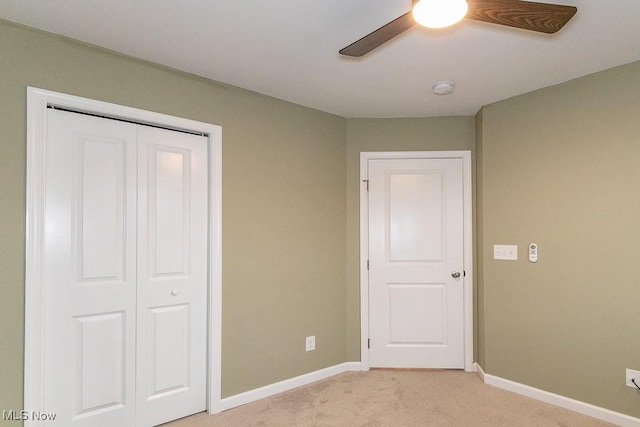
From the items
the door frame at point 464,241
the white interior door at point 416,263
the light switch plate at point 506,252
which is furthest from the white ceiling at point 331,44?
the light switch plate at point 506,252

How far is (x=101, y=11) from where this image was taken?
6.32 ft

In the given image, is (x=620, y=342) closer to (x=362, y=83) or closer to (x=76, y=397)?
(x=362, y=83)

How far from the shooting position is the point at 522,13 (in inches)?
59.1

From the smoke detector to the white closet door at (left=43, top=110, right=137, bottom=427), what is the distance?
2.06 m

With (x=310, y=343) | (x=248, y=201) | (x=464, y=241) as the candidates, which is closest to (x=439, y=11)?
(x=248, y=201)

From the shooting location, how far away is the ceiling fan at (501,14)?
56.5 inches

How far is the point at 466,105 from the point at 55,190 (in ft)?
9.88

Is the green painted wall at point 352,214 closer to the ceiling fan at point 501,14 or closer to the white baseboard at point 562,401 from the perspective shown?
the white baseboard at point 562,401

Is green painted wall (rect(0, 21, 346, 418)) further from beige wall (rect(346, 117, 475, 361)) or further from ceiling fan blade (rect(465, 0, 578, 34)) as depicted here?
ceiling fan blade (rect(465, 0, 578, 34))

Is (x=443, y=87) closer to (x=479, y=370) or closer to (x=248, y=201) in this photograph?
(x=248, y=201)

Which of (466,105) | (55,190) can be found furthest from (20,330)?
(466,105)

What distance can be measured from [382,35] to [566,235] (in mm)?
2123

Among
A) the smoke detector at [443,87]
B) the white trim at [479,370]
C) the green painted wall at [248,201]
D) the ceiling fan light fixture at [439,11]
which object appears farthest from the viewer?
the white trim at [479,370]

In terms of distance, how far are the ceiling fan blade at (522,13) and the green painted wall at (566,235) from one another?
1472 millimetres
